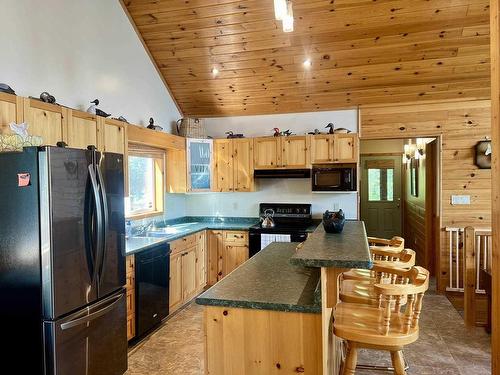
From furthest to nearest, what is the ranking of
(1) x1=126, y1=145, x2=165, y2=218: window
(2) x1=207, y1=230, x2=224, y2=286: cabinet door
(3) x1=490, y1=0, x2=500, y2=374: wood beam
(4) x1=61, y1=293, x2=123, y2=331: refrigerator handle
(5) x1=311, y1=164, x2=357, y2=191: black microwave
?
(2) x1=207, y1=230, x2=224, y2=286: cabinet door
(5) x1=311, y1=164, x2=357, y2=191: black microwave
(1) x1=126, y1=145, x2=165, y2=218: window
(4) x1=61, y1=293, x2=123, y2=331: refrigerator handle
(3) x1=490, y1=0, x2=500, y2=374: wood beam

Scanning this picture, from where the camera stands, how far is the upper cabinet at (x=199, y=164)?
4.99 meters

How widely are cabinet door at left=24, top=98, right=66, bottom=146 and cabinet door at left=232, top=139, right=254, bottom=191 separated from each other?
268 cm

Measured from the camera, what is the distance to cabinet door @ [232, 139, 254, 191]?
5.08 m

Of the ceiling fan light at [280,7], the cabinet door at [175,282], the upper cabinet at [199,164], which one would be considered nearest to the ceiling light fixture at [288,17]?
the ceiling fan light at [280,7]

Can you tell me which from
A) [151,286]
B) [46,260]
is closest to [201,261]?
[151,286]

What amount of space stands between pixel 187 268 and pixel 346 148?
8.47 ft

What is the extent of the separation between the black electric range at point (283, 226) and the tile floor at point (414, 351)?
4.23 feet

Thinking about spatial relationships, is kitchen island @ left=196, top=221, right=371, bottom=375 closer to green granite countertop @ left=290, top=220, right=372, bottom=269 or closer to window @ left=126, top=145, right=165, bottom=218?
green granite countertop @ left=290, top=220, right=372, bottom=269

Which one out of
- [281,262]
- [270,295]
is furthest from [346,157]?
[270,295]

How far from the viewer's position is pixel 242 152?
511 cm

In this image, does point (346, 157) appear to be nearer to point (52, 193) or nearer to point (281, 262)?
point (281, 262)

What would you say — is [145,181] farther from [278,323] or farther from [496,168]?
[496,168]

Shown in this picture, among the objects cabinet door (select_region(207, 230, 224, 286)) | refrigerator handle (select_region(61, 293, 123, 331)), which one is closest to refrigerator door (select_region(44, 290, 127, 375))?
refrigerator handle (select_region(61, 293, 123, 331))

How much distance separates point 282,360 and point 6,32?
293 centimetres
